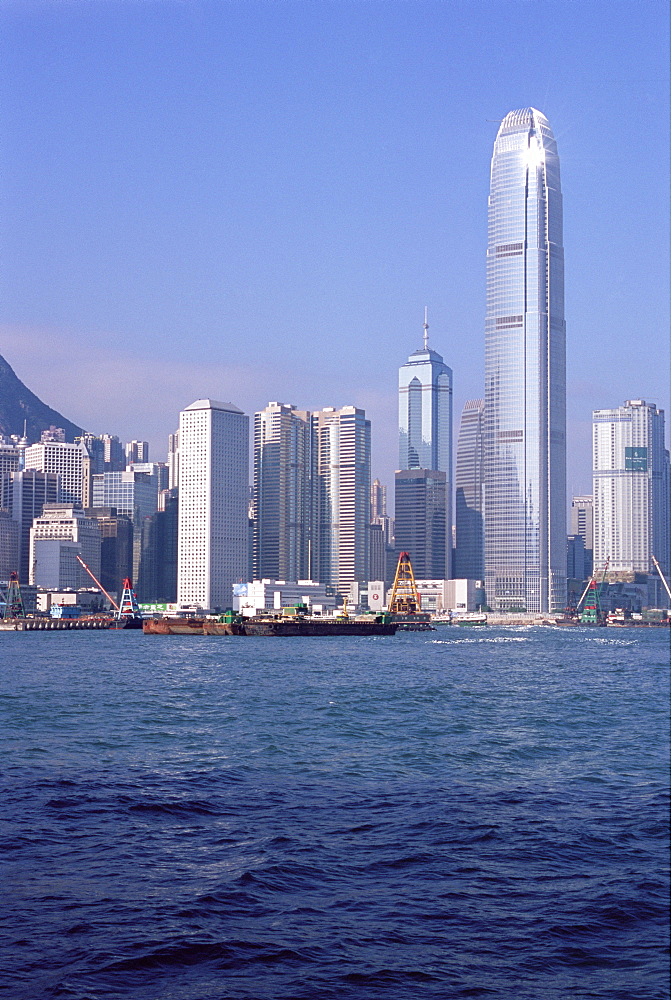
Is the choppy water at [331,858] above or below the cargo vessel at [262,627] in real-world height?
above

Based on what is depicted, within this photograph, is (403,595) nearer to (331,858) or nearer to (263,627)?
(263,627)

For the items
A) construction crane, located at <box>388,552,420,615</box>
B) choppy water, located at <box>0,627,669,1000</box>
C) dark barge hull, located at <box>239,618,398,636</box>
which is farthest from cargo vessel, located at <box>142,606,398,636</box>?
choppy water, located at <box>0,627,669,1000</box>

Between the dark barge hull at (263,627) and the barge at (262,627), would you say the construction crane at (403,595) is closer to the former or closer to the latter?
the barge at (262,627)

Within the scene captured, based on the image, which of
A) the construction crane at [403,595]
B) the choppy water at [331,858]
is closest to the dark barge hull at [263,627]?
the construction crane at [403,595]

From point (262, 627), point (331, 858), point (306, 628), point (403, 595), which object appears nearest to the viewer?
point (331, 858)

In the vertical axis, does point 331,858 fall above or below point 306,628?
above

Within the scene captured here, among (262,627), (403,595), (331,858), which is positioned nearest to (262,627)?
(262,627)

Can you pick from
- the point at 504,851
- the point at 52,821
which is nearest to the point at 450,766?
the point at 504,851

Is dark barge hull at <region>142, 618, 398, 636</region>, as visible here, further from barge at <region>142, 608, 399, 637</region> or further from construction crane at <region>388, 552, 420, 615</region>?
construction crane at <region>388, 552, 420, 615</region>

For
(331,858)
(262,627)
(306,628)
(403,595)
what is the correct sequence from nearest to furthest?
1. (331,858)
2. (262,627)
3. (306,628)
4. (403,595)
